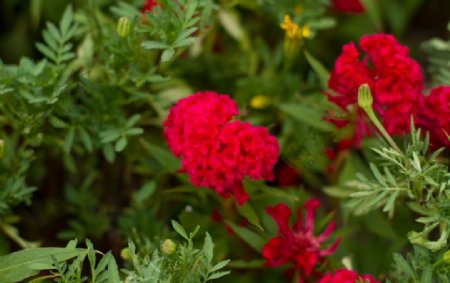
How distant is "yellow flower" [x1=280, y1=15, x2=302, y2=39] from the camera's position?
162cm

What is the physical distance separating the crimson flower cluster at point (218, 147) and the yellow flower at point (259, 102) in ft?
Answer: 1.51

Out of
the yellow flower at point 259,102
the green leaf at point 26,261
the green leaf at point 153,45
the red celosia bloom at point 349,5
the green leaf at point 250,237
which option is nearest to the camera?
the green leaf at point 26,261

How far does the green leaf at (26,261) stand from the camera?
1.28 metres

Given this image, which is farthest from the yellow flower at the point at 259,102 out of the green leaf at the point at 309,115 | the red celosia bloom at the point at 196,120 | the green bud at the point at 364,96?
the green bud at the point at 364,96

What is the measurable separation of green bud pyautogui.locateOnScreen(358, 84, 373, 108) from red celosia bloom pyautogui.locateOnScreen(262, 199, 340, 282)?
0.95ft

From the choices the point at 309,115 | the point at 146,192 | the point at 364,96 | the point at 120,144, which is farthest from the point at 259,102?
the point at 364,96

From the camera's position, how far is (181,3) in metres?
1.49

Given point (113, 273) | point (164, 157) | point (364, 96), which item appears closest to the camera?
point (113, 273)

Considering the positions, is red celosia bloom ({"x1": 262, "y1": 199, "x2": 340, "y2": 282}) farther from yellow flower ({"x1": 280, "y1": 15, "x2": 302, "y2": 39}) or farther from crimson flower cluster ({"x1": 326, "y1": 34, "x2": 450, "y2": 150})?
yellow flower ({"x1": 280, "y1": 15, "x2": 302, "y2": 39})

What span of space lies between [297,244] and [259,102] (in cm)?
47

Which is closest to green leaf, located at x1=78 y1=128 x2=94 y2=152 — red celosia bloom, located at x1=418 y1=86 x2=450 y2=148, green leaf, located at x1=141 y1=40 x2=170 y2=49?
green leaf, located at x1=141 y1=40 x2=170 y2=49

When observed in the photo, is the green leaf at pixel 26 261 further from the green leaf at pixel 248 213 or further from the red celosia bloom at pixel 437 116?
the red celosia bloom at pixel 437 116

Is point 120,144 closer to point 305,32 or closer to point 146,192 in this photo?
point 146,192

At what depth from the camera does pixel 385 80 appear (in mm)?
1380
